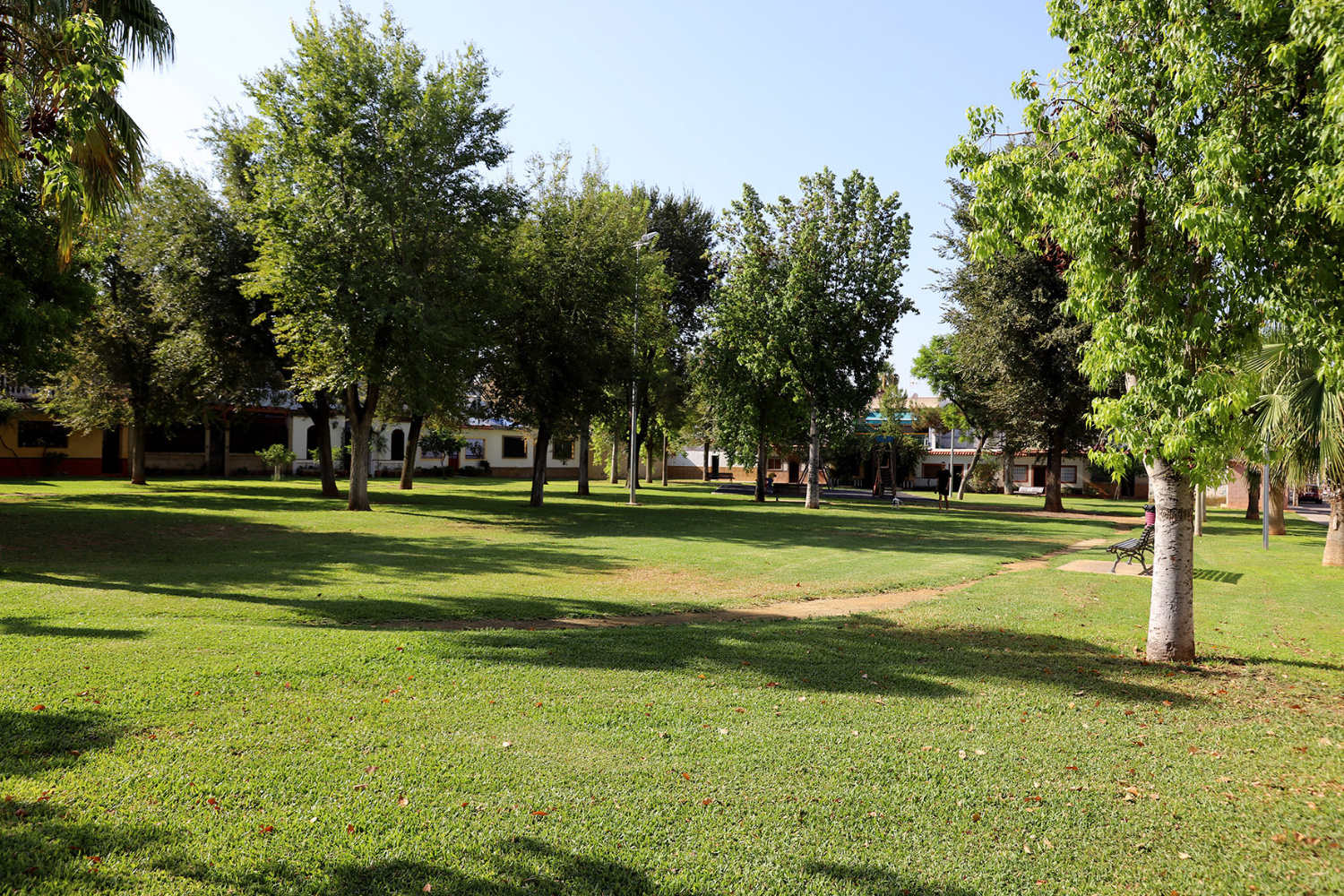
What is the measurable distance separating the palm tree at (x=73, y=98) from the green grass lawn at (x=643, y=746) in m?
3.86

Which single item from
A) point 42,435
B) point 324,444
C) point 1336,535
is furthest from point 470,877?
point 42,435

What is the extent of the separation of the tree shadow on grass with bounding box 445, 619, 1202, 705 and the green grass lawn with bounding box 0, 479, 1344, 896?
0.17ft

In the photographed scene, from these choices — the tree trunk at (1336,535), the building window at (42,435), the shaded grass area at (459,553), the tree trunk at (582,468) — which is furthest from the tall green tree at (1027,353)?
the building window at (42,435)

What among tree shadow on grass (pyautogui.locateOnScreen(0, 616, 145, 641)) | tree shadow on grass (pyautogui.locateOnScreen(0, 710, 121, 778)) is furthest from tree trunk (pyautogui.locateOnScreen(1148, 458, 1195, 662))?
tree shadow on grass (pyautogui.locateOnScreen(0, 616, 145, 641))

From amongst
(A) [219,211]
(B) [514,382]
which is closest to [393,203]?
(B) [514,382]

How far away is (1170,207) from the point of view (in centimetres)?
700

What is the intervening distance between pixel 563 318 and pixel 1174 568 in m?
21.1

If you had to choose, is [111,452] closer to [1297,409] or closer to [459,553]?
[459,553]

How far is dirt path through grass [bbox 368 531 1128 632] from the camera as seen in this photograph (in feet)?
30.2

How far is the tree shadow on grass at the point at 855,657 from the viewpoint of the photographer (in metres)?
7.04

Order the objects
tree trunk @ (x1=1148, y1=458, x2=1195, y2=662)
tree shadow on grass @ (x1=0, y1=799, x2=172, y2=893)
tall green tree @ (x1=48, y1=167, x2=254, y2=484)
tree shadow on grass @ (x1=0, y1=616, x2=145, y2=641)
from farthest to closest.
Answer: tall green tree @ (x1=48, y1=167, x2=254, y2=484) → tree trunk @ (x1=1148, y1=458, x2=1195, y2=662) → tree shadow on grass @ (x1=0, y1=616, x2=145, y2=641) → tree shadow on grass @ (x1=0, y1=799, x2=172, y2=893)

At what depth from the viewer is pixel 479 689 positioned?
250 inches

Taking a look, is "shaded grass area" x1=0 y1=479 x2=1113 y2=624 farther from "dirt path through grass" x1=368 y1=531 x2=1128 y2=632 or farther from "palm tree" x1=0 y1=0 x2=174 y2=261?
"palm tree" x1=0 y1=0 x2=174 y2=261

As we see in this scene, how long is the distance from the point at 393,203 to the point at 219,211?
9176 millimetres
